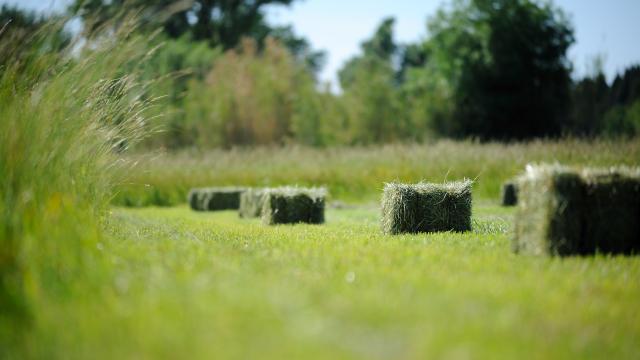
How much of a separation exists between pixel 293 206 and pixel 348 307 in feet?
21.8

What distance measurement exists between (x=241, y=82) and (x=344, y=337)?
26047mm

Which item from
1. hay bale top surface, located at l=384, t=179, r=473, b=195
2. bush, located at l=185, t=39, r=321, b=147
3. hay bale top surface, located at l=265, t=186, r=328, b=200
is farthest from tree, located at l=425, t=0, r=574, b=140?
hay bale top surface, located at l=384, t=179, r=473, b=195

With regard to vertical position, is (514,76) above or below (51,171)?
above

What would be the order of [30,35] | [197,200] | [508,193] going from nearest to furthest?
[30,35] → [508,193] → [197,200]

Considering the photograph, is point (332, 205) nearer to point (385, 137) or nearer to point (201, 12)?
point (385, 137)

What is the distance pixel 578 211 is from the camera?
5211 mm

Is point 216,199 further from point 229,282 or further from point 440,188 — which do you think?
point 229,282

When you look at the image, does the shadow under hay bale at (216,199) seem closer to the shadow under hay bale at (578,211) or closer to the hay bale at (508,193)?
the hay bale at (508,193)

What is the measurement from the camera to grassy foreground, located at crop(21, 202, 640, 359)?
2873mm

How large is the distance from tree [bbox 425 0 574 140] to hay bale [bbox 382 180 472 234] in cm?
2474

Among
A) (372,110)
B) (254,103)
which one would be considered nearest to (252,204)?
(254,103)

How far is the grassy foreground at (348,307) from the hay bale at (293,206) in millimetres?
4562

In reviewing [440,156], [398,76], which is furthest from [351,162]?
[398,76]

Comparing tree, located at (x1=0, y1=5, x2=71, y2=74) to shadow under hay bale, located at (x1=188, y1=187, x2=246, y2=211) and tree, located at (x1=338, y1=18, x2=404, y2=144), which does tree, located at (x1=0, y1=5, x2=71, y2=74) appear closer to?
shadow under hay bale, located at (x1=188, y1=187, x2=246, y2=211)
